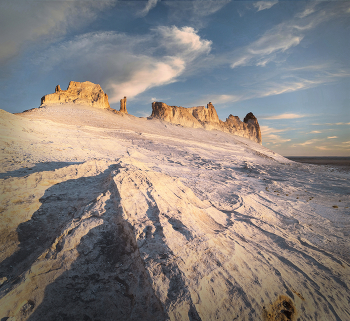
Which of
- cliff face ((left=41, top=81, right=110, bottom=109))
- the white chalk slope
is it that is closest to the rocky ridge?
cliff face ((left=41, top=81, right=110, bottom=109))

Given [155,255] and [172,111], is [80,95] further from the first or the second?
[155,255]

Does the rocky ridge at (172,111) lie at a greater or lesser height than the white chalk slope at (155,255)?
greater

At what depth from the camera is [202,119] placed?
1517 inches

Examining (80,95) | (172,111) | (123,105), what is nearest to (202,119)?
(172,111)

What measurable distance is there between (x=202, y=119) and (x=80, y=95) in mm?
23591

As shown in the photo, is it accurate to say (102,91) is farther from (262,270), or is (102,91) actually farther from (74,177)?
(262,270)

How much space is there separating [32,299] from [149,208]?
1.93 metres

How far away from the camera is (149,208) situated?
341cm

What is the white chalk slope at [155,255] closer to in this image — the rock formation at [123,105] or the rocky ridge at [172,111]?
the rocky ridge at [172,111]

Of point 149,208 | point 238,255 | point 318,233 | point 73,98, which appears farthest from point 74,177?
point 73,98

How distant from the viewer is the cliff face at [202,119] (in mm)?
34562

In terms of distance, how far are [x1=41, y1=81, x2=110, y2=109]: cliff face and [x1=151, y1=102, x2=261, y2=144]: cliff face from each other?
9894mm

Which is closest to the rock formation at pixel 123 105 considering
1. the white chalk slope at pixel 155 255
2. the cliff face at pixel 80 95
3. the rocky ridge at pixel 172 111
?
the rocky ridge at pixel 172 111

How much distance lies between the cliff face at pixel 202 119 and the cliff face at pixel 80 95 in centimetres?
989
